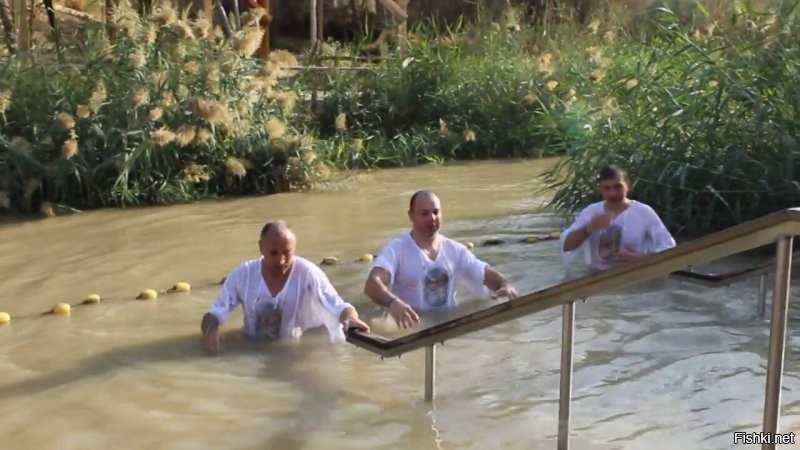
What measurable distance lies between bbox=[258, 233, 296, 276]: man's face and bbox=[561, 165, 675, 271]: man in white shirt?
237cm

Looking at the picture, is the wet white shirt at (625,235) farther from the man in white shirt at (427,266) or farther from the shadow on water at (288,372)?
the shadow on water at (288,372)

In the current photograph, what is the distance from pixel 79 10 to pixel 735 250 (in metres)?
16.3

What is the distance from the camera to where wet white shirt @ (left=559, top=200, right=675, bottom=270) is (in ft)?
24.7

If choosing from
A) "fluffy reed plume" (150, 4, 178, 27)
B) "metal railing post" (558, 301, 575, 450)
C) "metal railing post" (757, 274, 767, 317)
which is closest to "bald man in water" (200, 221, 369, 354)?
"metal railing post" (558, 301, 575, 450)

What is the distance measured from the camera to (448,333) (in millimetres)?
4586

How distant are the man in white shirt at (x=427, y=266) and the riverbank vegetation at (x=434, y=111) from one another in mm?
2668

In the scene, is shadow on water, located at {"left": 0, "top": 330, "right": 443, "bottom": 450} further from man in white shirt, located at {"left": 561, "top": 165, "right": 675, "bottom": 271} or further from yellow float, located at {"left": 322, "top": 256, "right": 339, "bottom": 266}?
man in white shirt, located at {"left": 561, "top": 165, "right": 675, "bottom": 271}

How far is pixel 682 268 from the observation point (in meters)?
3.53

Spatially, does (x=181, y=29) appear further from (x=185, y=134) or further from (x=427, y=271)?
(x=427, y=271)

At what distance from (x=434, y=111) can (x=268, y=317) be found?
9.52m

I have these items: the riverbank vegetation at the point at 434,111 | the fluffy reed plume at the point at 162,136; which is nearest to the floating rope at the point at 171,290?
the riverbank vegetation at the point at 434,111

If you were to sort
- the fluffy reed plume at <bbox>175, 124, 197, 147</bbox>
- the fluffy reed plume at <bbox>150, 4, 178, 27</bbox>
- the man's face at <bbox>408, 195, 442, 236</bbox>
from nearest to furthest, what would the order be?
the man's face at <bbox>408, 195, 442, 236</bbox> < the fluffy reed plume at <bbox>175, 124, 197, 147</bbox> < the fluffy reed plume at <bbox>150, 4, 178, 27</bbox>

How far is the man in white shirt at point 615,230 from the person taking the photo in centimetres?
754

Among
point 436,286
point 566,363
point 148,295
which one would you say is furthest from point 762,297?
point 148,295
